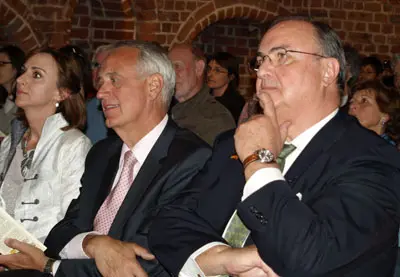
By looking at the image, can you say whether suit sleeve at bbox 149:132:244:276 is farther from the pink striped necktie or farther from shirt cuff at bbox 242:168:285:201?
the pink striped necktie

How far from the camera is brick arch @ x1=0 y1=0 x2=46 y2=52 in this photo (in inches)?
259

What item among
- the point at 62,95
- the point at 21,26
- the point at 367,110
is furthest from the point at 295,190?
the point at 21,26

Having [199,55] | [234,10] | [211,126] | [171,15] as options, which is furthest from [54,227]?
[234,10]

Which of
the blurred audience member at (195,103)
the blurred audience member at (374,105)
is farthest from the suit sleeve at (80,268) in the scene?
the blurred audience member at (374,105)

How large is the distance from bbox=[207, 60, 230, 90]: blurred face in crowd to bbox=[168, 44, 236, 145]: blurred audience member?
1.11 meters

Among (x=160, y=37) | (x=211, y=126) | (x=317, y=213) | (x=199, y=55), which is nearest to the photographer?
(x=317, y=213)

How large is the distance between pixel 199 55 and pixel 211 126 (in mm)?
980

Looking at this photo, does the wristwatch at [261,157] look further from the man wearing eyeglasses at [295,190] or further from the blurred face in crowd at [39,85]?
the blurred face in crowd at [39,85]

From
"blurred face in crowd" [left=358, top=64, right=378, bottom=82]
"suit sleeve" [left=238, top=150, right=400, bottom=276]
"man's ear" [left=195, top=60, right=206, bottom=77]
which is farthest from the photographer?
"blurred face in crowd" [left=358, top=64, right=378, bottom=82]

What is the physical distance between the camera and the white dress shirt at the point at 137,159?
9.32 feet

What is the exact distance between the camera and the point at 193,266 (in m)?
2.21

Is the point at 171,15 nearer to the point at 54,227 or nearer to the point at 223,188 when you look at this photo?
the point at 54,227

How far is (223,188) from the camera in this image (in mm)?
2307

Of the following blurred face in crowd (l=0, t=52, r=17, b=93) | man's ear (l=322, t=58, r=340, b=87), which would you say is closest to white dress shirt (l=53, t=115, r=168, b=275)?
man's ear (l=322, t=58, r=340, b=87)
